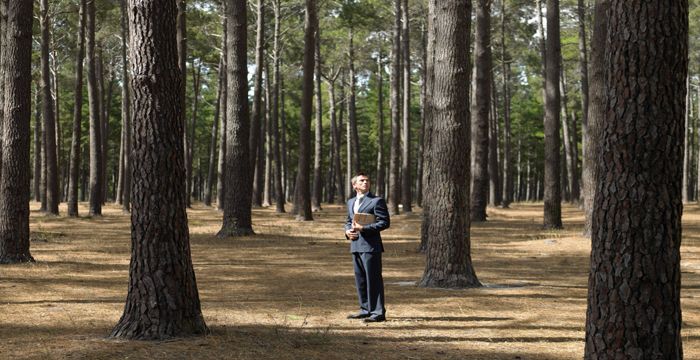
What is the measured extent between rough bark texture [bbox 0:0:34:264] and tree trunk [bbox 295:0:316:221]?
43.5 ft

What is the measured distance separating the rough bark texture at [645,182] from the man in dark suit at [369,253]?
13.7 feet

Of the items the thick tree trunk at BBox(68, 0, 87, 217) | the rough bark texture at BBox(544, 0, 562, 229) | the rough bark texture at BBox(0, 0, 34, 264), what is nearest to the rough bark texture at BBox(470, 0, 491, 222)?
the rough bark texture at BBox(544, 0, 562, 229)

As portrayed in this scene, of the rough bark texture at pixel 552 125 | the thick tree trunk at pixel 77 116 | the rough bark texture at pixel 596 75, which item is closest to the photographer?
the rough bark texture at pixel 596 75

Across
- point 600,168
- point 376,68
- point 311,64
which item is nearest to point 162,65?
point 600,168

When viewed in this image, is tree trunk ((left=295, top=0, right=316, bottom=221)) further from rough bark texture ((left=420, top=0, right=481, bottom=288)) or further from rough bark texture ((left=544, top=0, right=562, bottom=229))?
rough bark texture ((left=420, top=0, right=481, bottom=288))

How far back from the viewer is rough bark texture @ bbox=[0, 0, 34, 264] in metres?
14.5

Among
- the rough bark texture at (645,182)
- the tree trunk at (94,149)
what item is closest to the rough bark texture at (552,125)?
the tree trunk at (94,149)

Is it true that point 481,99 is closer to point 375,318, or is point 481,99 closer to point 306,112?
point 306,112

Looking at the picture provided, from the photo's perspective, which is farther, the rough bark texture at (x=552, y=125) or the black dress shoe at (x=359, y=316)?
the rough bark texture at (x=552, y=125)

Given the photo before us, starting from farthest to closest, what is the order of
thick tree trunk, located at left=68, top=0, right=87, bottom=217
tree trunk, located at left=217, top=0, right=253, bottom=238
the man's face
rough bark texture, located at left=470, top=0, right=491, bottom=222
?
thick tree trunk, located at left=68, top=0, right=87, bottom=217 → rough bark texture, located at left=470, top=0, right=491, bottom=222 → tree trunk, located at left=217, top=0, right=253, bottom=238 → the man's face

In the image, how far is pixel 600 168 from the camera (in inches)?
207

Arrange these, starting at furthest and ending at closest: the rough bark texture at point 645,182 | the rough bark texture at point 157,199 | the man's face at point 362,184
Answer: the man's face at point 362,184
the rough bark texture at point 157,199
the rough bark texture at point 645,182

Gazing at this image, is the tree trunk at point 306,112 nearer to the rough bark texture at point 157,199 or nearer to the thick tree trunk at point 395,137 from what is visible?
the thick tree trunk at point 395,137

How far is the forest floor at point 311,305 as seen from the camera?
7457mm
